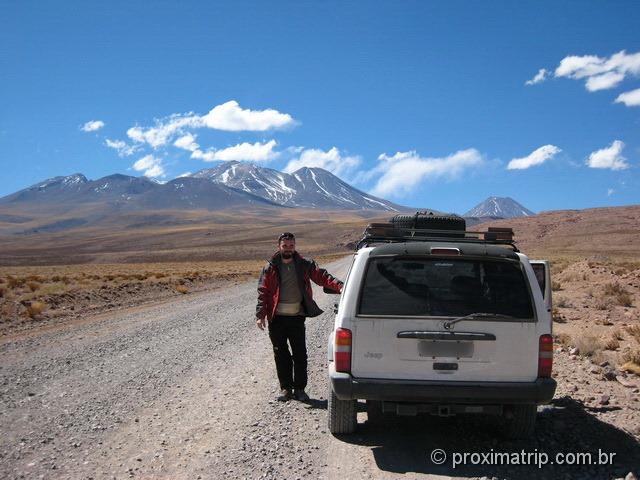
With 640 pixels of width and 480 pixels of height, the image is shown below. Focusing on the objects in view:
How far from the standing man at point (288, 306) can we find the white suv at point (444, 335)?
1.78 metres

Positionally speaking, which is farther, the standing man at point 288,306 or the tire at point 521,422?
the standing man at point 288,306

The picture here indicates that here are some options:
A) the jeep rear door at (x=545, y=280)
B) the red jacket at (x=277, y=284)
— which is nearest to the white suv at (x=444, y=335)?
the jeep rear door at (x=545, y=280)

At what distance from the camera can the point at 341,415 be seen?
210 inches

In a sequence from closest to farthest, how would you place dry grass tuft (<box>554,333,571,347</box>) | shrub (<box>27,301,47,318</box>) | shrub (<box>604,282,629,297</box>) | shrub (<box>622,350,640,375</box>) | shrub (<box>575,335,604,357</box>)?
shrub (<box>622,350,640,375</box>) < shrub (<box>575,335,604,357</box>) < dry grass tuft (<box>554,333,571,347</box>) < shrub (<box>27,301,47,318</box>) < shrub (<box>604,282,629,297</box>)

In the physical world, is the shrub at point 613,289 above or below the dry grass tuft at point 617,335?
below

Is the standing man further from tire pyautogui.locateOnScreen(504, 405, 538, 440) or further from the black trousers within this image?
tire pyautogui.locateOnScreen(504, 405, 538, 440)

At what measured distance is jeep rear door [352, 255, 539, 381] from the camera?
4766mm

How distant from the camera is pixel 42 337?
1238cm

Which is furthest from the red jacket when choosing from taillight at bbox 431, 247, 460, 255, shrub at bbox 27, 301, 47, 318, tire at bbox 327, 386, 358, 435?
shrub at bbox 27, 301, 47, 318

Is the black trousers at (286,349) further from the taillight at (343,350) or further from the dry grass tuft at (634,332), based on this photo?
the dry grass tuft at (634,332)

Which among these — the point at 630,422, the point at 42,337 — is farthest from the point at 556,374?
the point at 42,337

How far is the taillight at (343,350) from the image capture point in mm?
4867

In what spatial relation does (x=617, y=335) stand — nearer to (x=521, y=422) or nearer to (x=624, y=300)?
(x=624, y=300)

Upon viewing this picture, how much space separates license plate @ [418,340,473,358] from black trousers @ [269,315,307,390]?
7.41 ft
